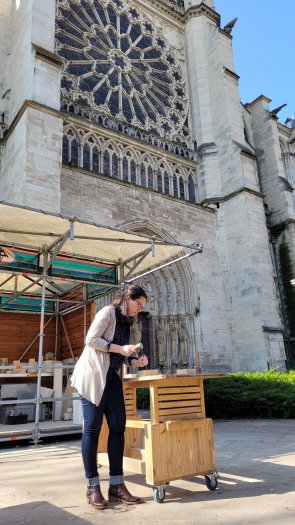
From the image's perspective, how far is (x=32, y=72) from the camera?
12.0m

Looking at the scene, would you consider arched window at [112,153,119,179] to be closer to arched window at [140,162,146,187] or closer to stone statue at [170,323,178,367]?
arched window at [140,162,146,187]

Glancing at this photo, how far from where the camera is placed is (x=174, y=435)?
3.26 m

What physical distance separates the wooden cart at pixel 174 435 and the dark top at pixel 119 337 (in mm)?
269

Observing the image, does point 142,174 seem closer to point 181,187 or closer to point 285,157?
point 181,187

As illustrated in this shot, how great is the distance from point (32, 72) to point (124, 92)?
5.45 m

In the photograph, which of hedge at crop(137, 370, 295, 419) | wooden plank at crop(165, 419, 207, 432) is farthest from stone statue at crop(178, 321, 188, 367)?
wooden plank at crop(165, 419, 207, 432)

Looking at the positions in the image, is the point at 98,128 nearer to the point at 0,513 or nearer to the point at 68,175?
the point at 68,175

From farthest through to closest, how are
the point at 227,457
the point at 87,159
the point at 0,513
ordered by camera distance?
the point at 87,159
the point at 227,457
the point at 0,513

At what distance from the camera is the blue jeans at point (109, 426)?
2.89 metres

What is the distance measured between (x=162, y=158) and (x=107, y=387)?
13824 millimetres

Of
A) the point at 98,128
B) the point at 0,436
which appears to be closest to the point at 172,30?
the point at 98,128

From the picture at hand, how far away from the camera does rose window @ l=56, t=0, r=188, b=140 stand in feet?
51.3

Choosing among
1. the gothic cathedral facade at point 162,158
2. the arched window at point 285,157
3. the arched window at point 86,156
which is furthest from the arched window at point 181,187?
the arched window at point 285,157

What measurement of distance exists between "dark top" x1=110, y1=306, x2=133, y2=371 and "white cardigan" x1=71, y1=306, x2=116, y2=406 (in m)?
0.08
